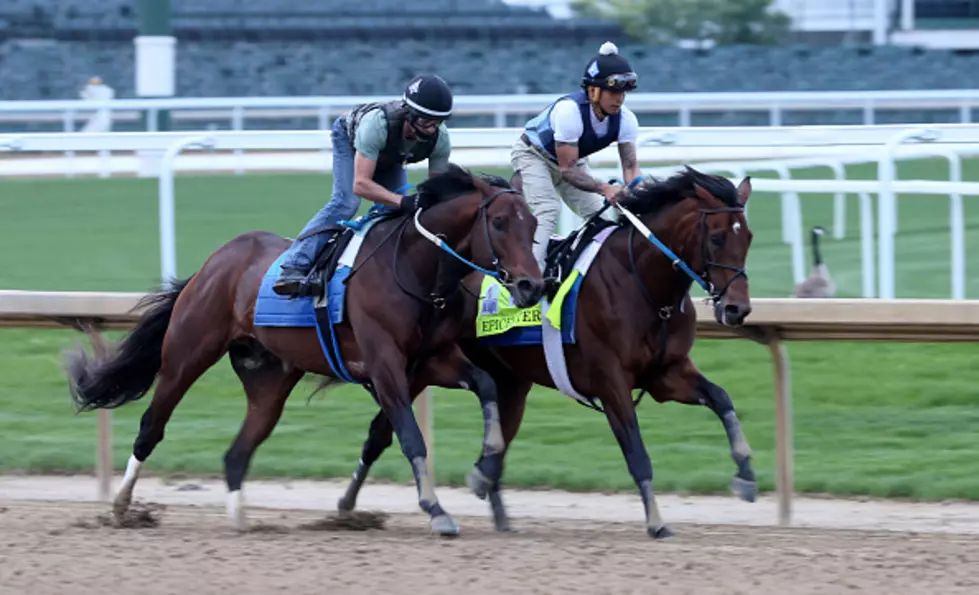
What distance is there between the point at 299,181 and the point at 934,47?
15345mm

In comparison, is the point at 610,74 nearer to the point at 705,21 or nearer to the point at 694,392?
the point at 694,392

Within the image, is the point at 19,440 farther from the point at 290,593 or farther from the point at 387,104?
the point at 290,593

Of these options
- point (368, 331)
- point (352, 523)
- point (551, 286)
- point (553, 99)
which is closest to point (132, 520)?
point (352, 523)

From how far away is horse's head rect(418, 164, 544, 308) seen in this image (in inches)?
238

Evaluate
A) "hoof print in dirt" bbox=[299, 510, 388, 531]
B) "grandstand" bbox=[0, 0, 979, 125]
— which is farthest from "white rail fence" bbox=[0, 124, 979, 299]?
"grandstand" bbox=[0, 0, 979, 125]

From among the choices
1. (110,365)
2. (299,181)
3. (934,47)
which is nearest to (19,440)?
(110,365)

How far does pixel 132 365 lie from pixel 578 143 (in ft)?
7.18

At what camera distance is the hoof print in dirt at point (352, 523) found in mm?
6811

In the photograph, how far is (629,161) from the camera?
6883mm

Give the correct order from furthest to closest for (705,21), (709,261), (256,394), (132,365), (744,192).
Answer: (705,21)
(132,365)
(256,394)
(744,192)
(709,261)

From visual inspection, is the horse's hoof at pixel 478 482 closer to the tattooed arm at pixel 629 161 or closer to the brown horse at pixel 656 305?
the brown horse at pixel 656 305

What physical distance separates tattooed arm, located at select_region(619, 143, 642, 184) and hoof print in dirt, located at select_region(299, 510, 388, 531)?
1.67m

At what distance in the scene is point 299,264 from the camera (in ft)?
22.2

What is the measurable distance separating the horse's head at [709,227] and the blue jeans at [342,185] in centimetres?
101
